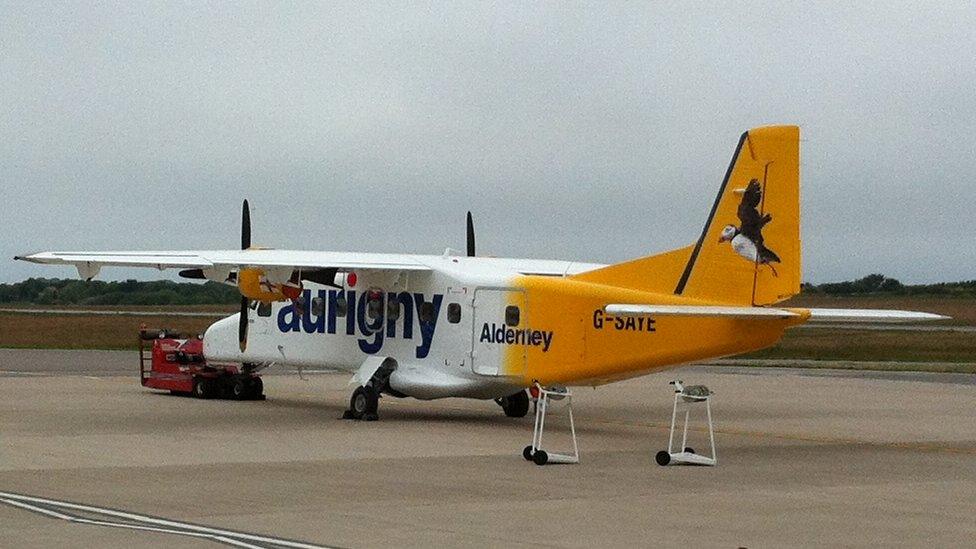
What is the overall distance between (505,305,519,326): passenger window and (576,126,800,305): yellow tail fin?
8.52ft

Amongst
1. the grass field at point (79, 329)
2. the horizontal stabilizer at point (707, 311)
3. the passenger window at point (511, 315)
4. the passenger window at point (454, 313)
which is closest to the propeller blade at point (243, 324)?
the passenger window at point (454, 313)

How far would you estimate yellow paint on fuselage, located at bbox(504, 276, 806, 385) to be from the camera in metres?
23.3

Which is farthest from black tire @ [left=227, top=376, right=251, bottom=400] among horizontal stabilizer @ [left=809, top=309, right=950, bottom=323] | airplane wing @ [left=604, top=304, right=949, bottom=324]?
horizontal stabilizer @ [left=809, top=309, right=950, bottom=323]

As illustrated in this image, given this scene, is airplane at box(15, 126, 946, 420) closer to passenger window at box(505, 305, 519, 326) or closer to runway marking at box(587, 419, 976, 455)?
passenger window at box(505, 305, 519, 326)

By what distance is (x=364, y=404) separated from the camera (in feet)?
87.6

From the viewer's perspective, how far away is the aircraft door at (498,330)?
25328 mm

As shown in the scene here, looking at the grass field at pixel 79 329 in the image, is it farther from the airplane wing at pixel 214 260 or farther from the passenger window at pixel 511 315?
the passenger window at pixel 511 315

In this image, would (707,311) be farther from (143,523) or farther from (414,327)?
(143,523)

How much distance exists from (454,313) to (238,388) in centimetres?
776

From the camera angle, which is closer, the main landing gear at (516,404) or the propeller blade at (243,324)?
the main landing gear at (516,404)

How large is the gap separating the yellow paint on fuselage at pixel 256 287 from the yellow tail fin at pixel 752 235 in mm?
7278

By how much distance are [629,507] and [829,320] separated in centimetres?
863

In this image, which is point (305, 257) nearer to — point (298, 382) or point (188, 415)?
point (188, 415)

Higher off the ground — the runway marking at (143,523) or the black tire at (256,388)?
the runway marking at (143,523)
